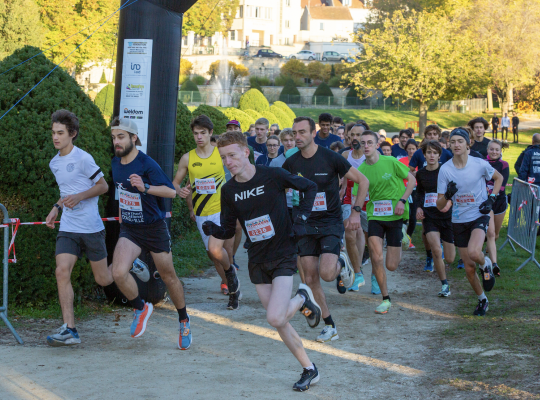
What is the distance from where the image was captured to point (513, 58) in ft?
145

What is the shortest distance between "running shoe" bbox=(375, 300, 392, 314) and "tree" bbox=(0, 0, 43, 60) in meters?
38.9

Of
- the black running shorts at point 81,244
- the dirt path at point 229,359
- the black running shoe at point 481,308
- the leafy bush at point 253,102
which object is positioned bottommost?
the dirt path at point 229,359

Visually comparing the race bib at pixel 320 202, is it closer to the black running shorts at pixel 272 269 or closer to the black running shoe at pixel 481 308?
the black running shorts at pixel 272 269

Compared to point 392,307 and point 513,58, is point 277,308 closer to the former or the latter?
point 392,307

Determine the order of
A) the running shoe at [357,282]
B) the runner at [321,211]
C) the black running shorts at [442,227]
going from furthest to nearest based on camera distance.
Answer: the running shoe at [357,282] → the black running shorts at [442,227] → the runner at [321,211]

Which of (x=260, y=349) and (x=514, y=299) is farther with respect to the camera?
(x=514, y=299)

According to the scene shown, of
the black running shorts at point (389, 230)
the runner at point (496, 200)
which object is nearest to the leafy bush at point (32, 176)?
the black running shorts at point (389, 230)

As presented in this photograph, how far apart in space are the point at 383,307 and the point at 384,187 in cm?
152

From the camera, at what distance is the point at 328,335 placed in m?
6.54

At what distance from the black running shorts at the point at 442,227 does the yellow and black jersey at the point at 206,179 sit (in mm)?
2999

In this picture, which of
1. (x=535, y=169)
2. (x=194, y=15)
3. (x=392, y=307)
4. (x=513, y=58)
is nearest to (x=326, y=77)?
(x=194, y=15)

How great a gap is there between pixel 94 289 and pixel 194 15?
254 feet

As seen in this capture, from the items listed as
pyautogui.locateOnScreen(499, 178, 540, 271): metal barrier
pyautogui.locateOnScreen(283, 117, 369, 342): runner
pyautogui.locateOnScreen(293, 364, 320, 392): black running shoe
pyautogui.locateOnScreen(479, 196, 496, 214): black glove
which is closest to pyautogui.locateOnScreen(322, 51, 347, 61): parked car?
pyautogui.locateOnScreen(499, 178, 540, 271): metal barrier

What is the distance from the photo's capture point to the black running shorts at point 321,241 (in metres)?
6.68
